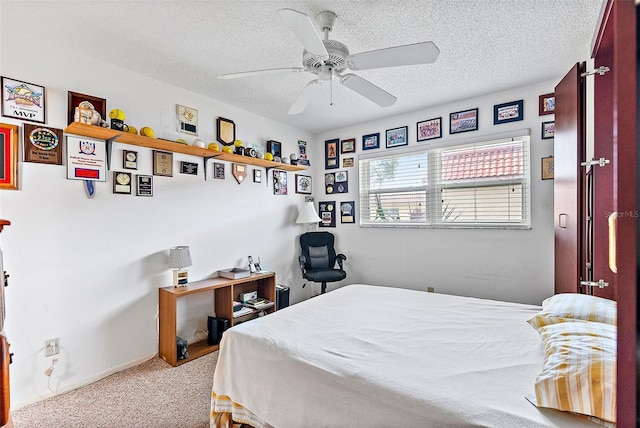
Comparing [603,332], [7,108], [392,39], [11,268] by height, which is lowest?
[603,332]

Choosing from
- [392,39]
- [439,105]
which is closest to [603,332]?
[392,39]

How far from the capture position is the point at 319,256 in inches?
165

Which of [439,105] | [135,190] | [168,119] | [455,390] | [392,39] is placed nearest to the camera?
[455,390]

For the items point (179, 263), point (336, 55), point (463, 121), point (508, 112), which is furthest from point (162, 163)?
point (508, 112)

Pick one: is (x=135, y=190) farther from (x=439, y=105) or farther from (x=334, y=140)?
(x=439, y=105)

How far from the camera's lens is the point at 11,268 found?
6.64 ft

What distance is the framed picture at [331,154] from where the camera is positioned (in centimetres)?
443

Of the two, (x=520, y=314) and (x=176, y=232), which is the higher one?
(x=176, y=232)

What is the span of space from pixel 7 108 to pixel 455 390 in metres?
3.03

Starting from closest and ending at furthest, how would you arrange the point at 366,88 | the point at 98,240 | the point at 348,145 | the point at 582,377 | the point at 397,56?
the point at 582,377 < the point at 397,56 < the point at 366,88 < the point at 98,240 < the point at 348,145

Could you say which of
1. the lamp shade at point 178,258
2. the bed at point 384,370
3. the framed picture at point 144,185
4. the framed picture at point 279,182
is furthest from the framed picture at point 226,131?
the bed at point 384,370

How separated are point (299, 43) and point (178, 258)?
2.04 metres

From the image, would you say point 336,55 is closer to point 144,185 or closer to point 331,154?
point 144,185

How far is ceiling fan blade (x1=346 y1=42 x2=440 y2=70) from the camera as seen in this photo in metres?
1.61
